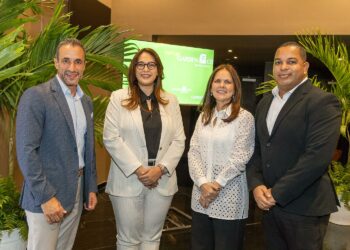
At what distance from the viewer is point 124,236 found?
7.96 feet

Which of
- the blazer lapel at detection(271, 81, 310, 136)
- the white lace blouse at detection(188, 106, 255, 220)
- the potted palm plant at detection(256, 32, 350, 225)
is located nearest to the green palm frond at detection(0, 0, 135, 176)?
the white lace blouse at detection(188, 106, 255, 220)

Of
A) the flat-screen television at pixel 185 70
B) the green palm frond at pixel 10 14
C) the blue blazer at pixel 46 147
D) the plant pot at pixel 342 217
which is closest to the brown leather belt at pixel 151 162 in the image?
the blue blazer at pixel 46 147

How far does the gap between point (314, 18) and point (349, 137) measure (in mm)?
1799

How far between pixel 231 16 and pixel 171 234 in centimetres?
339

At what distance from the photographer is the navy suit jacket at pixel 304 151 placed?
6.38 feet

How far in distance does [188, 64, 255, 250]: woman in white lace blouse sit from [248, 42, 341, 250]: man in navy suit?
0.46 ft

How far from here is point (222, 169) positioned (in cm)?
225

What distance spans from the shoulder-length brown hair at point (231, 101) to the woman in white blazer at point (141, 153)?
257 mm

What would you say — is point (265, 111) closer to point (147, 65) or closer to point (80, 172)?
point (147, 65)

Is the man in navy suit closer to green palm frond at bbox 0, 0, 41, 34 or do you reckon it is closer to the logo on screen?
green palm frond at bbox 0, 0, 41, 34

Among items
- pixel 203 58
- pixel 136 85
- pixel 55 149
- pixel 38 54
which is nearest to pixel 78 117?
pixel 55 149

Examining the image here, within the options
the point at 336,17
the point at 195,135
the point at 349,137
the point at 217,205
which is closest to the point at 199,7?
the point at 336,17

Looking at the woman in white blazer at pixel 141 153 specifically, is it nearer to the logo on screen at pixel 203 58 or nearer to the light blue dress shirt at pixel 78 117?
the light blue dress shirt at pixel 78 117

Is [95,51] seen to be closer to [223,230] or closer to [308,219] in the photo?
[223,230]
